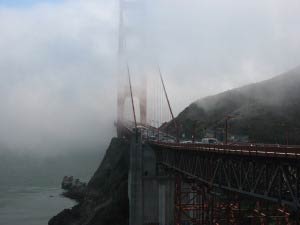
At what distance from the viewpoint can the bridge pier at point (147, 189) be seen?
58.0 meters

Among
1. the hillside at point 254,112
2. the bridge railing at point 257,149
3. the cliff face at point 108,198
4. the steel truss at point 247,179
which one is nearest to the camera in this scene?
the bridge railing at point 257,149

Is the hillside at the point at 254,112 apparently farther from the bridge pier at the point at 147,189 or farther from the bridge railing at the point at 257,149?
the bridge railing at the point at 257,149

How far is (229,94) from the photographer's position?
127m

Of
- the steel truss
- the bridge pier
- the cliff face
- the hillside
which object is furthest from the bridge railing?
the hillside

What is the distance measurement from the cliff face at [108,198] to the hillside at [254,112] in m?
12.8

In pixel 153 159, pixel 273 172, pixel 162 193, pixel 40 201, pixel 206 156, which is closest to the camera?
pixel 273 172

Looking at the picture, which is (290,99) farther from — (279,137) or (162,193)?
(162,193)

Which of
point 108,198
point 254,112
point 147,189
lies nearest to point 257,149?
point 147,189

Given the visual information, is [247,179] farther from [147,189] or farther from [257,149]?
[147,189]

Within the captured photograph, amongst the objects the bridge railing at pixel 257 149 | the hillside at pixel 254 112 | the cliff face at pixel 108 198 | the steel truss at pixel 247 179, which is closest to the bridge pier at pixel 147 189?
the steel truss at pixel 247 179

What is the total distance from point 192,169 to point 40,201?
101004 millimetres

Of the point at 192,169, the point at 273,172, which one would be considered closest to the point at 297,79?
the point at 192,169

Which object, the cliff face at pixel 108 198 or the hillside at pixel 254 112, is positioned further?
the hillside at pixel 254 112

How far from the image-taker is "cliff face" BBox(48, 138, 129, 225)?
7600 cm
